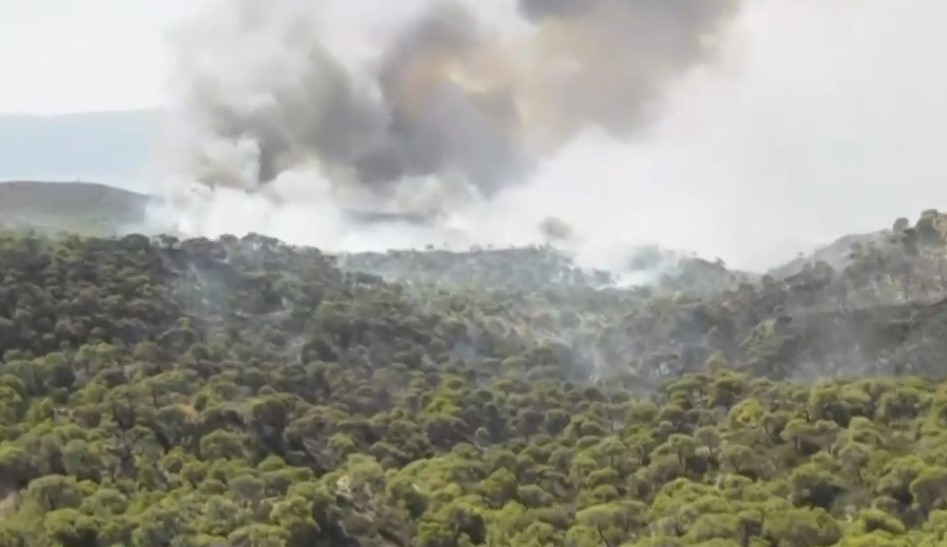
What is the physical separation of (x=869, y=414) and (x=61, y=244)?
124ft

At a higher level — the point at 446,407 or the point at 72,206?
the point at 72,206

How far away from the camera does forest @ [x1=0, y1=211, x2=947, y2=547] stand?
28.5 metres

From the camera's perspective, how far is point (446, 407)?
4228 cm

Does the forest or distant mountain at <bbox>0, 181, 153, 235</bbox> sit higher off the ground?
distant mountain at <bbox>0, 181, 153, 235</bbox>

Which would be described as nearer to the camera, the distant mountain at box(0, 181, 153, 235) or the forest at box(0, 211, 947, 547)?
the forest at box(0, 211, 947, 547)

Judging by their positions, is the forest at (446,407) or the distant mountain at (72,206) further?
the distant mountain at (72,206)

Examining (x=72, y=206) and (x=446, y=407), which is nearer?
(x=446, y=407)

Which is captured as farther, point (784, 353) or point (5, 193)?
point (5, 193)

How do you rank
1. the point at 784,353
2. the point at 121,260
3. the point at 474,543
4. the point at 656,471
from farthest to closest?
the point at 121,260 → the point at 784,353 → the point at 656,471 → the point at 474,543

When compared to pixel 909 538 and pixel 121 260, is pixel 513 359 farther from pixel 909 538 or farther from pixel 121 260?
pixel 909 538

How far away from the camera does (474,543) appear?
96.4 feet

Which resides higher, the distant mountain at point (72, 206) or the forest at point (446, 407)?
the distant mountain at point (72, 206)

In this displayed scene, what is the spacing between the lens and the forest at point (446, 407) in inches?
1123

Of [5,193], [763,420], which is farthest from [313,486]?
[5,193]
